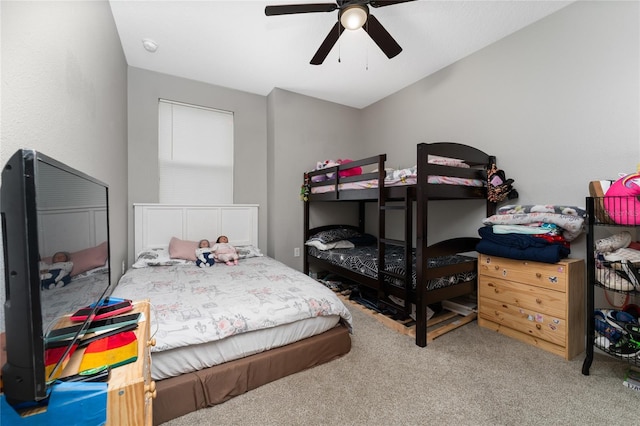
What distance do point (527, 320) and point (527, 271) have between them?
37 cm

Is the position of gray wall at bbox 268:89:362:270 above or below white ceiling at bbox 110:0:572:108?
below

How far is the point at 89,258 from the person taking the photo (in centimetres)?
92

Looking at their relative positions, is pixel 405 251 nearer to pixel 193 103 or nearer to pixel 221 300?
pixel 221 300

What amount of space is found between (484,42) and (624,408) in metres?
2.89

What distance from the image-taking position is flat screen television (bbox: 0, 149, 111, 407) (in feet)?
1.64

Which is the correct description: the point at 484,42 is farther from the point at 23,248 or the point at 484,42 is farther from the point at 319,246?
the point at 23,248

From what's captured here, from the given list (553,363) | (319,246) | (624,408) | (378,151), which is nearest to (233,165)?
(319,246)

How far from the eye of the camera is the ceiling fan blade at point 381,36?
1829mm

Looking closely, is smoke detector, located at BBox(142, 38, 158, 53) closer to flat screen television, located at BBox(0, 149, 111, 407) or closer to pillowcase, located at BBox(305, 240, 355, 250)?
flat screen television, located at BBox(0, 149, 111, 407)

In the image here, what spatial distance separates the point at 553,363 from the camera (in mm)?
1760

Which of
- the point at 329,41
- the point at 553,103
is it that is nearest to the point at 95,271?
the point at 329,41

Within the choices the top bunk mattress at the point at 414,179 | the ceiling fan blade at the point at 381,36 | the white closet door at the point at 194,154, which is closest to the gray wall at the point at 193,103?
the white closet door at the point at 194,154

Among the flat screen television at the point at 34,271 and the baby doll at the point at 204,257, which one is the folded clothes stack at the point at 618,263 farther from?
the baby doll at the point at 204,257

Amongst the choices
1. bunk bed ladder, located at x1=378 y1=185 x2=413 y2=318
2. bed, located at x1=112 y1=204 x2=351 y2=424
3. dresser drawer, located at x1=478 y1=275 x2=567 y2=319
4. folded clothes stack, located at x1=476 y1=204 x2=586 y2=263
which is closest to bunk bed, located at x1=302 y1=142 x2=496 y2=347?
bunk bed ladder, located at x1=378 y1=185 x2=413 y2=318
